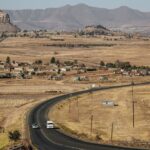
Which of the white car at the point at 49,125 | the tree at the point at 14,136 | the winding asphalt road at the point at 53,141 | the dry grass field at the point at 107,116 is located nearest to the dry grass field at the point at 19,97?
the tree at the point at 14,136

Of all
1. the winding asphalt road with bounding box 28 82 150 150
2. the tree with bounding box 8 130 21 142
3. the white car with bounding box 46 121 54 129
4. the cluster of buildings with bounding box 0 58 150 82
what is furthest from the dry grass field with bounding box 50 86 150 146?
the cluster of buildings with bounding box 0 58 150 82

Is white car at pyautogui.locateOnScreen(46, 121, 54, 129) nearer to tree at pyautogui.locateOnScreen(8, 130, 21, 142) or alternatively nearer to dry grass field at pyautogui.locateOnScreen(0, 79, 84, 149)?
dry grass field at pyautogui.locateOnScreen(0, 79, 84, 149)

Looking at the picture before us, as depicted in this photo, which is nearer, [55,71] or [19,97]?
[19,97]

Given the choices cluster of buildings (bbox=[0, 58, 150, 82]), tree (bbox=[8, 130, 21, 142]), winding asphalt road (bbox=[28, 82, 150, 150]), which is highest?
cluster of buildings (bbox=[0, 58, 150, 82])

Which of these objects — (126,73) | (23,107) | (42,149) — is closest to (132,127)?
(42,149)

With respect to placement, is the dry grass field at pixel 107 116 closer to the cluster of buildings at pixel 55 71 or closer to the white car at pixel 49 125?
the white car at pixel 49 125

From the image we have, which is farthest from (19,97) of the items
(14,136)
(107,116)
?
(14,136)

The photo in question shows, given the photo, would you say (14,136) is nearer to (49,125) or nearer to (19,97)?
(49,125)

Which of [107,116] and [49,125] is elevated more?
[49,125]

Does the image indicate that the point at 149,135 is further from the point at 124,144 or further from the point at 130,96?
the point at 130,96
